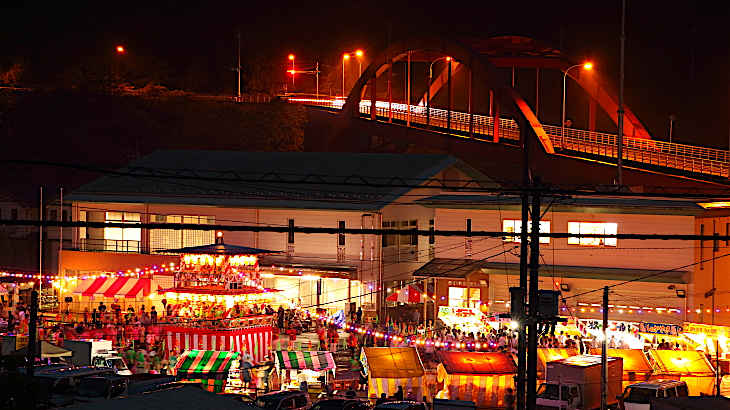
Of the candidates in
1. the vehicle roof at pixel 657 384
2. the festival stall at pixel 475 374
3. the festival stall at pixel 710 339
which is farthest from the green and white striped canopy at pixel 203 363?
the festival stall at pixel 710 339

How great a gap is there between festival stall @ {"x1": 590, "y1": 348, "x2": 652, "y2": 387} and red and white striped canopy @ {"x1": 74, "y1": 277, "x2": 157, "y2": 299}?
17501 millimetres

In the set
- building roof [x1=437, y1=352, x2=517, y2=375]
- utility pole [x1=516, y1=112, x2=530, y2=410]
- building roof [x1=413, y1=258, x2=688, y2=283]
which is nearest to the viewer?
utility pole [x1=516, y1=112, x2=530, y2=410]

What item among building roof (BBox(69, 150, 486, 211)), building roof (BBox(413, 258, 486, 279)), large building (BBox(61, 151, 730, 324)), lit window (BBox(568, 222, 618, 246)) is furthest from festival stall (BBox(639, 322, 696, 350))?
building roof (BBox(69, 150, 486, 211))

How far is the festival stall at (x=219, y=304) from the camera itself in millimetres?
29406

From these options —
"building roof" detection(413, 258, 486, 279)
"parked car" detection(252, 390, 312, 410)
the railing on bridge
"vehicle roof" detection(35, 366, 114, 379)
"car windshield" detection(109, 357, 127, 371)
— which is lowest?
"car windshield" detection(109, 357, 127, 371)

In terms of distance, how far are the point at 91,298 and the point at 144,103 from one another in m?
32.9

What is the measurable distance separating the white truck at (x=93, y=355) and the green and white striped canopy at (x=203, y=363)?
1876 mm

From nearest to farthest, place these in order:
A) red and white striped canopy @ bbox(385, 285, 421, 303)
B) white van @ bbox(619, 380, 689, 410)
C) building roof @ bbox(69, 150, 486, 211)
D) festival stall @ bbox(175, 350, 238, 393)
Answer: white van @ bbox(619, 380, 689, 410), festival stall @ bbox(175, 350, 238, 393), red and white striped canopy @ bbox(385, 285, 421, 303), building roof @ bbox(69, 150, 486, 211)

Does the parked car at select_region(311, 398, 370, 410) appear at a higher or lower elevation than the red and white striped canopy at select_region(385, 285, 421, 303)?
lower

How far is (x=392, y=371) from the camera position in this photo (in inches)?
923

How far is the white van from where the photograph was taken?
809 inches

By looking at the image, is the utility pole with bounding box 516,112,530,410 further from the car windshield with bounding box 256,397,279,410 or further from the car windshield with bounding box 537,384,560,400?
the car windshield with bounding box 256,397,279,410

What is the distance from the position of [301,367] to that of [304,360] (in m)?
0.24

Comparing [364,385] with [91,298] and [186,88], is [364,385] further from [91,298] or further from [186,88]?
[186,88]
